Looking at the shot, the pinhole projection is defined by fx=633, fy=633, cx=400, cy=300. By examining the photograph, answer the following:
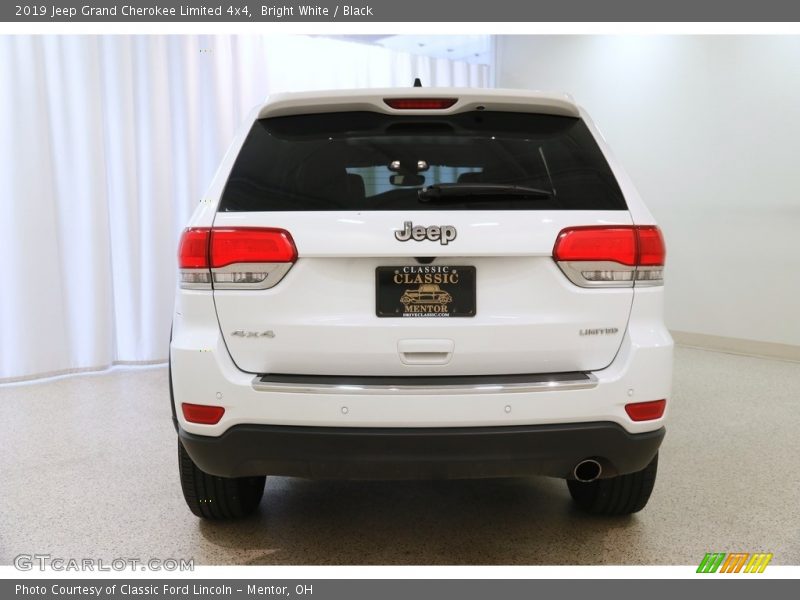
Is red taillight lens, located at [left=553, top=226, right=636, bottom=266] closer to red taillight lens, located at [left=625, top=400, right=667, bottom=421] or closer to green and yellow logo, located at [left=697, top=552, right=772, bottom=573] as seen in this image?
red taillight lens, located at [left=625, top=400, right=667, bottom=421]

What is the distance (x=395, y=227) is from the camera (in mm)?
1635

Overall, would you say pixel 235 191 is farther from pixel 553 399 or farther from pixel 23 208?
pixel 23 208

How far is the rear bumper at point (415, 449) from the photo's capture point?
1.64m

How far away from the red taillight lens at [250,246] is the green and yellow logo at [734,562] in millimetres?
1613

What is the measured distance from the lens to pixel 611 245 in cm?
169

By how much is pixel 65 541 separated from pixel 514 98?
208cm

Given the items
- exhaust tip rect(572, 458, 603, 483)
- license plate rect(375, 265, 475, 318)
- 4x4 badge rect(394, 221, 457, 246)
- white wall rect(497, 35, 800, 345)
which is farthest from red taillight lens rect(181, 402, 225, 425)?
white wall rect(497, 35, 800, 345)

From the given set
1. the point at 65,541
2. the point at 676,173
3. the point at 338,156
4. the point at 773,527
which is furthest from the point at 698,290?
the point at 65,541

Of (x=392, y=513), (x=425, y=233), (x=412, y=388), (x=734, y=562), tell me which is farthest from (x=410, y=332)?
(x=734, y=562)

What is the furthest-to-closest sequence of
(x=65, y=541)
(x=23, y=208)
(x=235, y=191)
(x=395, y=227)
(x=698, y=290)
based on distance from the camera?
(x=698, y=290) → (x=23, y=208) → (x=65, y=541) → (x=235, y=191) → (x=395, y=227)

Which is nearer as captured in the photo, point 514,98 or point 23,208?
point 514,98

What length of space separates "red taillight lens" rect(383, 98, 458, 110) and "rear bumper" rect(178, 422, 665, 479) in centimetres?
93

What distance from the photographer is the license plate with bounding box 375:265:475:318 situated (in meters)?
1.65

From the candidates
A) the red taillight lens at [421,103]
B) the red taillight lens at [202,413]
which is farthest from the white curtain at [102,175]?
the red taillight lens at [421,103]
